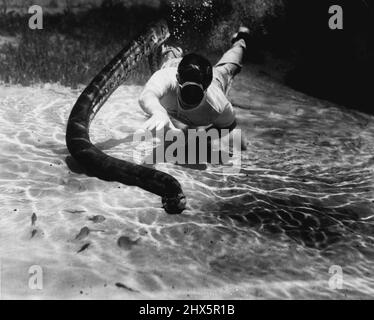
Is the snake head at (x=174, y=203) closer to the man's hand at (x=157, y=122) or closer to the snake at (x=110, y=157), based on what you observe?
the snake at (x=110, y=157)

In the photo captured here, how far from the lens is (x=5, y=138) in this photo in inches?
207

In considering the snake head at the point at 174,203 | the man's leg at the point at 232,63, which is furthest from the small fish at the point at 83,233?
the man's leg at the point at 232,63

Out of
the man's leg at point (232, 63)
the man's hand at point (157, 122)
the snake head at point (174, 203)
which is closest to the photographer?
the man's hand at point (157, 122)

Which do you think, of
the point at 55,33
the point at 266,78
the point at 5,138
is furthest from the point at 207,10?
the point at 5,138

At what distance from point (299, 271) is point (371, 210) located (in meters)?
2.17

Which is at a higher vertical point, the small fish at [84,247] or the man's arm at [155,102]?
the man's arm at [155,102]

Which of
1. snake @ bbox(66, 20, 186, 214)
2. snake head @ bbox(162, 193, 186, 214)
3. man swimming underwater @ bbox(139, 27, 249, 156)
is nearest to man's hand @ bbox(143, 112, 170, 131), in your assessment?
man swimming underwater @ bbox(139, 27, 249, 156)

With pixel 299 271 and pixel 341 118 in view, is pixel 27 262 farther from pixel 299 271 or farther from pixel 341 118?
pixel 341 118

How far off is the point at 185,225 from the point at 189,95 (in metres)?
1.69

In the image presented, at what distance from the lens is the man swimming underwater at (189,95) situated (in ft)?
12.9

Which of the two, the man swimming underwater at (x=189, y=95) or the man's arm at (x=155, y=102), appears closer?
the man's arm at (x=155, y=102)

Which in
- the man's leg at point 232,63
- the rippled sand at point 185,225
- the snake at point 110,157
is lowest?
the rippled sand at point 185,225

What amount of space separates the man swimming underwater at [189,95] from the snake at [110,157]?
0.67m

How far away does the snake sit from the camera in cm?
381
